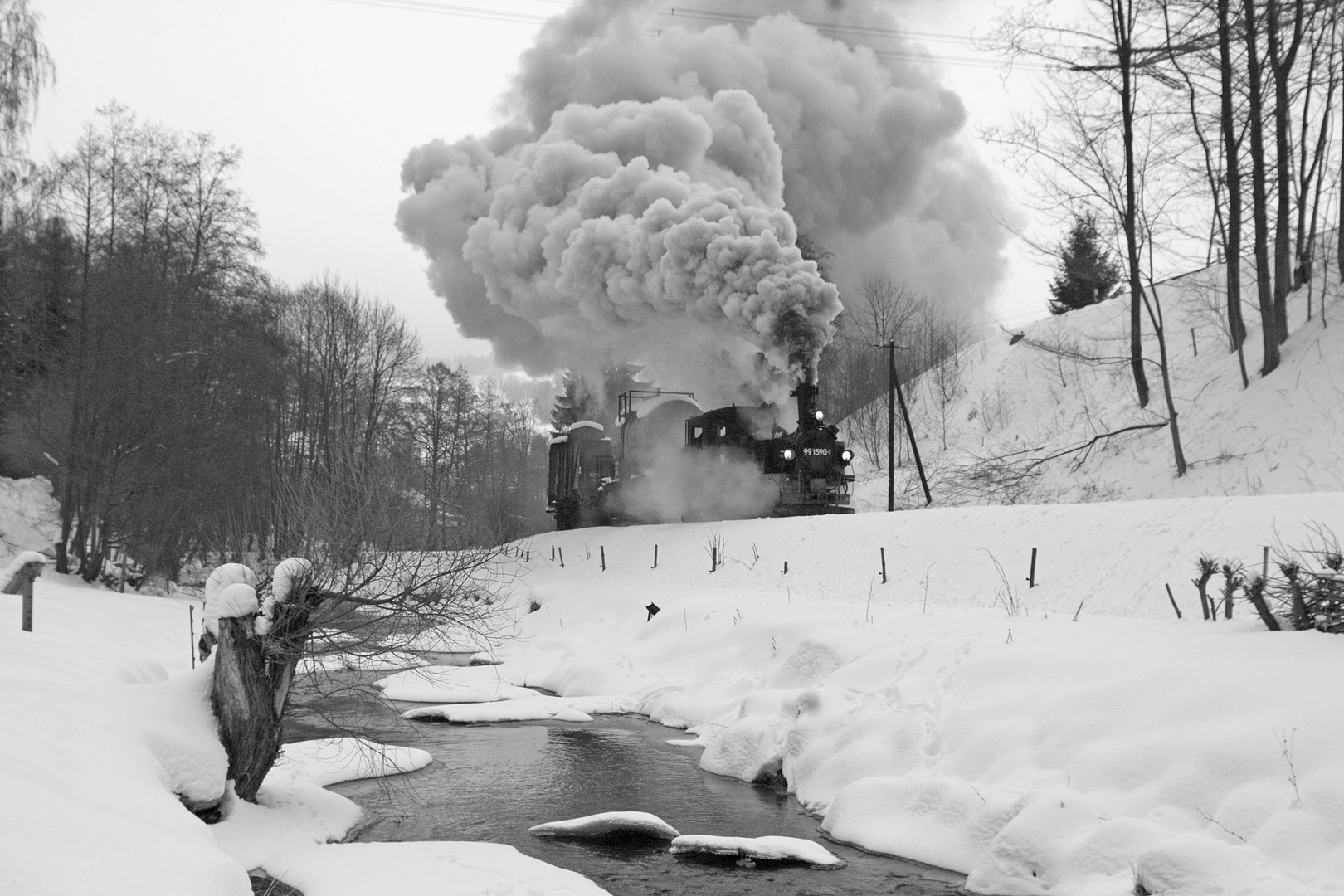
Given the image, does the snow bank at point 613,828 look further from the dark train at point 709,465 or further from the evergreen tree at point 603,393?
the evergreen tree at point 603,393

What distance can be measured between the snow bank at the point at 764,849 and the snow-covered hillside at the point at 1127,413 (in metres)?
12.2

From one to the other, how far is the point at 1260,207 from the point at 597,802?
17.3 m

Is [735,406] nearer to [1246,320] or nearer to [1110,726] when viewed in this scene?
[1246,320]

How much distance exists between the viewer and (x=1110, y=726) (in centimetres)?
707

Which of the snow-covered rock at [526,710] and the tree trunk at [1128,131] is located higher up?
the tree trunk at [1128,131]

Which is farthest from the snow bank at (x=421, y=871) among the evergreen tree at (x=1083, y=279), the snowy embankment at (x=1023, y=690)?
the evergreen tree at (x=1083, y=279)

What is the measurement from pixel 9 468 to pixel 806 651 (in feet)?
81.0

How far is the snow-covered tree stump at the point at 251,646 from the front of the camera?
281 inches

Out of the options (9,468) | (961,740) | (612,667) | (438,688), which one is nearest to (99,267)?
(9,468)

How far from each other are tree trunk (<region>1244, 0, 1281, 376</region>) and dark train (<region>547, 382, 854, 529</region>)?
8.39 meters

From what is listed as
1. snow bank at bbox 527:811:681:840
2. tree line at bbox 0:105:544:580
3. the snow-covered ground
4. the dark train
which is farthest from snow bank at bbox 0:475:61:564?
snow bank at bbox 527:811:681:840

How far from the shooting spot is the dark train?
2061 cm

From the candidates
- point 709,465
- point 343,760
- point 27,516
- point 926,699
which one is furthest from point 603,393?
point 926,699

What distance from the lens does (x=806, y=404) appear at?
67.7ft
